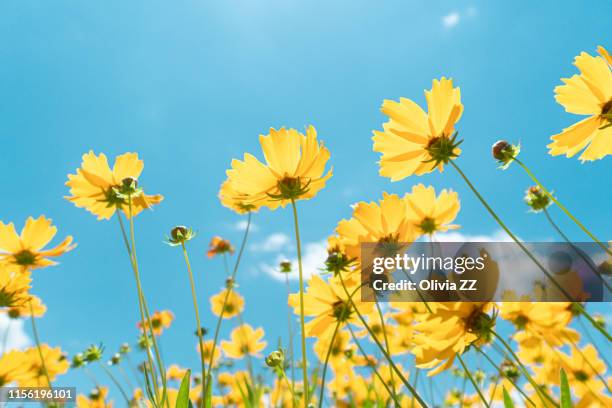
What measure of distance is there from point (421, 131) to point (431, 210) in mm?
388

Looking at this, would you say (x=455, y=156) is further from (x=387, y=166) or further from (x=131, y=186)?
(x=131, y=186)

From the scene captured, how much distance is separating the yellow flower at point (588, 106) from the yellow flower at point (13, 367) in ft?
6.99

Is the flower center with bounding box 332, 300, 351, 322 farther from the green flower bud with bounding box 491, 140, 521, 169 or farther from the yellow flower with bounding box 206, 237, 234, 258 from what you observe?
the yellow flower with bounding box 206, 237, 234, 258

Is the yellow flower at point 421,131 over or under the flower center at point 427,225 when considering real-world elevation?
over

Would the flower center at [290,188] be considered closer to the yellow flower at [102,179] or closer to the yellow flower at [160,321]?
the yellow flower at [102,179]

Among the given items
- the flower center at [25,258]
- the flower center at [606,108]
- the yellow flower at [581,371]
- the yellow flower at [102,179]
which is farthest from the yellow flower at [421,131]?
the yellow flower at [581,371]

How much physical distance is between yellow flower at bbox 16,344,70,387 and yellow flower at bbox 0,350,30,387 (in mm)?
12

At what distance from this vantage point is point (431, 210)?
1347 millimetres

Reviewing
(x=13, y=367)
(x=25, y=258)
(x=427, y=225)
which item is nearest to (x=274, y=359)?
(x=427, y=225)

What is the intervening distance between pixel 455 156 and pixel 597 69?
0.29 meters

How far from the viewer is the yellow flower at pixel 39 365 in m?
2.03

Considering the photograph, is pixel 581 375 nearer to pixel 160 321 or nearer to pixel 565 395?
pixel 565 395

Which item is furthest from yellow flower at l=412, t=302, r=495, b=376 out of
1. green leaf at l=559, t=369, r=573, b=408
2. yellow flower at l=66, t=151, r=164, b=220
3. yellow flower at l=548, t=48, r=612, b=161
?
yellow flower at l=66, t=151, r=164, b=220

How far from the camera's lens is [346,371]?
2.73 meters
